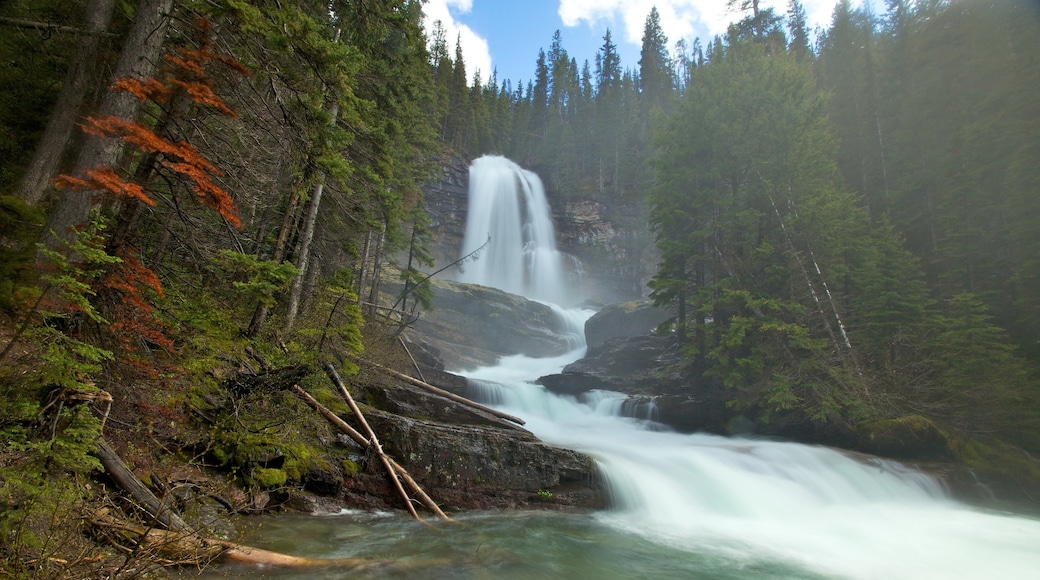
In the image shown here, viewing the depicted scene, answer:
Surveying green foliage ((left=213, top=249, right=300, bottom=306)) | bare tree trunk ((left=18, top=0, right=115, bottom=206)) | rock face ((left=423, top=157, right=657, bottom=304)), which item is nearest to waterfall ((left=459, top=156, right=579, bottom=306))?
rock face ((left=423, top=157, right=657, bottom=304))

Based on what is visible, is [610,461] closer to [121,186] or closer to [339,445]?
[339,445]

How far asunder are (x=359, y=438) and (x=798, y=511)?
382 inches

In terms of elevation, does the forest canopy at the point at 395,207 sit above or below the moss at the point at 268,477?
above

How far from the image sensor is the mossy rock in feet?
43.6

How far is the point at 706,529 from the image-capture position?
29.9 feet

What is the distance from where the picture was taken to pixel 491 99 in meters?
65.9

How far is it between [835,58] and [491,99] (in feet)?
149

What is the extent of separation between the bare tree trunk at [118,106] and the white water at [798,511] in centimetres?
905

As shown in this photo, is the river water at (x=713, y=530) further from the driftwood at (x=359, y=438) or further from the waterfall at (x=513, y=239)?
the waterfall at (x=513, y=239)

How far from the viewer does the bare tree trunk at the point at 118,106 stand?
428 cm

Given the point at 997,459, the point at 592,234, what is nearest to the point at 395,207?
the point at 997,459

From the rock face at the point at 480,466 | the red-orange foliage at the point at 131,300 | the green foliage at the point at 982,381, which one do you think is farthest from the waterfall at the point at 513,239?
the red-orange foliage at the point at 131,300

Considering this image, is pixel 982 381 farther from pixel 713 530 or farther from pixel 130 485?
pixel 130 485

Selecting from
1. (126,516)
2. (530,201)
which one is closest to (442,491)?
(126,516)
